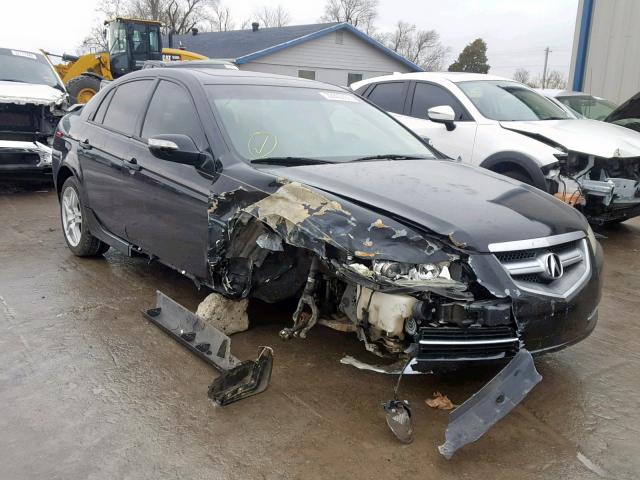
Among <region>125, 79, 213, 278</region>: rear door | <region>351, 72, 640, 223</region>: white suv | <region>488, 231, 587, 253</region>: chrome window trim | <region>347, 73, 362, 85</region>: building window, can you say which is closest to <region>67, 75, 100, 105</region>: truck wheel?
<region>351, 72, 640, 223</region>: white suv

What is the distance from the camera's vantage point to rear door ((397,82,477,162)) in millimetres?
6879

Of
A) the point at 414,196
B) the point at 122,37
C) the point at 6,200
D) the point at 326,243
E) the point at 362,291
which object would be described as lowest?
the point at 6,200

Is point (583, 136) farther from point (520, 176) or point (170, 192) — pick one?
point (170, 192)

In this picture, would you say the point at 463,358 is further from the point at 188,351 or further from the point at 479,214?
the point at 188,351

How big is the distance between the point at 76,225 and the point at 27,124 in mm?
3832

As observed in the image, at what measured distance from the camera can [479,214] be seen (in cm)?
311

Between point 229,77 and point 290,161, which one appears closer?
point 290,161

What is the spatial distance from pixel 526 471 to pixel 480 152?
455 cm

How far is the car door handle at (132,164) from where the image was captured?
4401 millimetres

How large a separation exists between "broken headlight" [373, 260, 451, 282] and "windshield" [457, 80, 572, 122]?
452 centimetres

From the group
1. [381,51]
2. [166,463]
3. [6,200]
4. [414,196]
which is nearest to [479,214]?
[414,196]

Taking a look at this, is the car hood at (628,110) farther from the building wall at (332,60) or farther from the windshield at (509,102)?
the building wall at (332,60)

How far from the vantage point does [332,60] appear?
30.0 metres

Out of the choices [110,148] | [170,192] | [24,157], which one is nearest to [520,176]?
[170,192]
